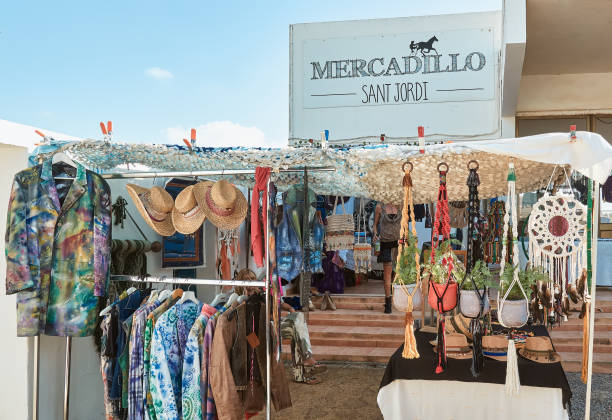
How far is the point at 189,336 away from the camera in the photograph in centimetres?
308

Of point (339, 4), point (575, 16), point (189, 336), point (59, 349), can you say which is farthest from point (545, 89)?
point (339, 4)

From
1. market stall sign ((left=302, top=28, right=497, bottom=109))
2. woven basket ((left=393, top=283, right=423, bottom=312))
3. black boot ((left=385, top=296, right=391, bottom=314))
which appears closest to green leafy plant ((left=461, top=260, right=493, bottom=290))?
woven basket ((left=393, top=283, right=423, bottom=312))

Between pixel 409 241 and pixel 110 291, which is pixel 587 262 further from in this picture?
pixel 110 291

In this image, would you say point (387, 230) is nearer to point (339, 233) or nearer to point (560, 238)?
point (339, 233)

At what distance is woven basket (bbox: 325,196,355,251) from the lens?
186 inches

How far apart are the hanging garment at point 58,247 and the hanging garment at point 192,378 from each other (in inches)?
29.3

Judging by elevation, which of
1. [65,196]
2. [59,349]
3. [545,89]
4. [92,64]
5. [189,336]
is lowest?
[59,349]

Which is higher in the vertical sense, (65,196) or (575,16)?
(575,16)

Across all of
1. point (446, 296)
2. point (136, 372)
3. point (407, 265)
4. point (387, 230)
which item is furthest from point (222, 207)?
point (387, 230)


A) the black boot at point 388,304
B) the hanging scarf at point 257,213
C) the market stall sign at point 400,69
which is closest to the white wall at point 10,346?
the hanging scarf at point 257,213

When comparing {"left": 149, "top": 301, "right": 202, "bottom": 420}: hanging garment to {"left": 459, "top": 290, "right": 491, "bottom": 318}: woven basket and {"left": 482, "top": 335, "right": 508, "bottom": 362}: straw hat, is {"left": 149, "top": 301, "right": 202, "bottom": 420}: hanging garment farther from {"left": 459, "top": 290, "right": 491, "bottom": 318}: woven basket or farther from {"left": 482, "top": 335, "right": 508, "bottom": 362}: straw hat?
{"left": 482, "top": 335, "right": 508, "bottom": 362}: straw hat

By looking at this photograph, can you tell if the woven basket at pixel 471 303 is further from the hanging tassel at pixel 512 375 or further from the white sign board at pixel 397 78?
the white sign board at pixel 397 78

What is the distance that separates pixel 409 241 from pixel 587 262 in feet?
3.34

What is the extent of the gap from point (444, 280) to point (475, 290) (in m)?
0.18
